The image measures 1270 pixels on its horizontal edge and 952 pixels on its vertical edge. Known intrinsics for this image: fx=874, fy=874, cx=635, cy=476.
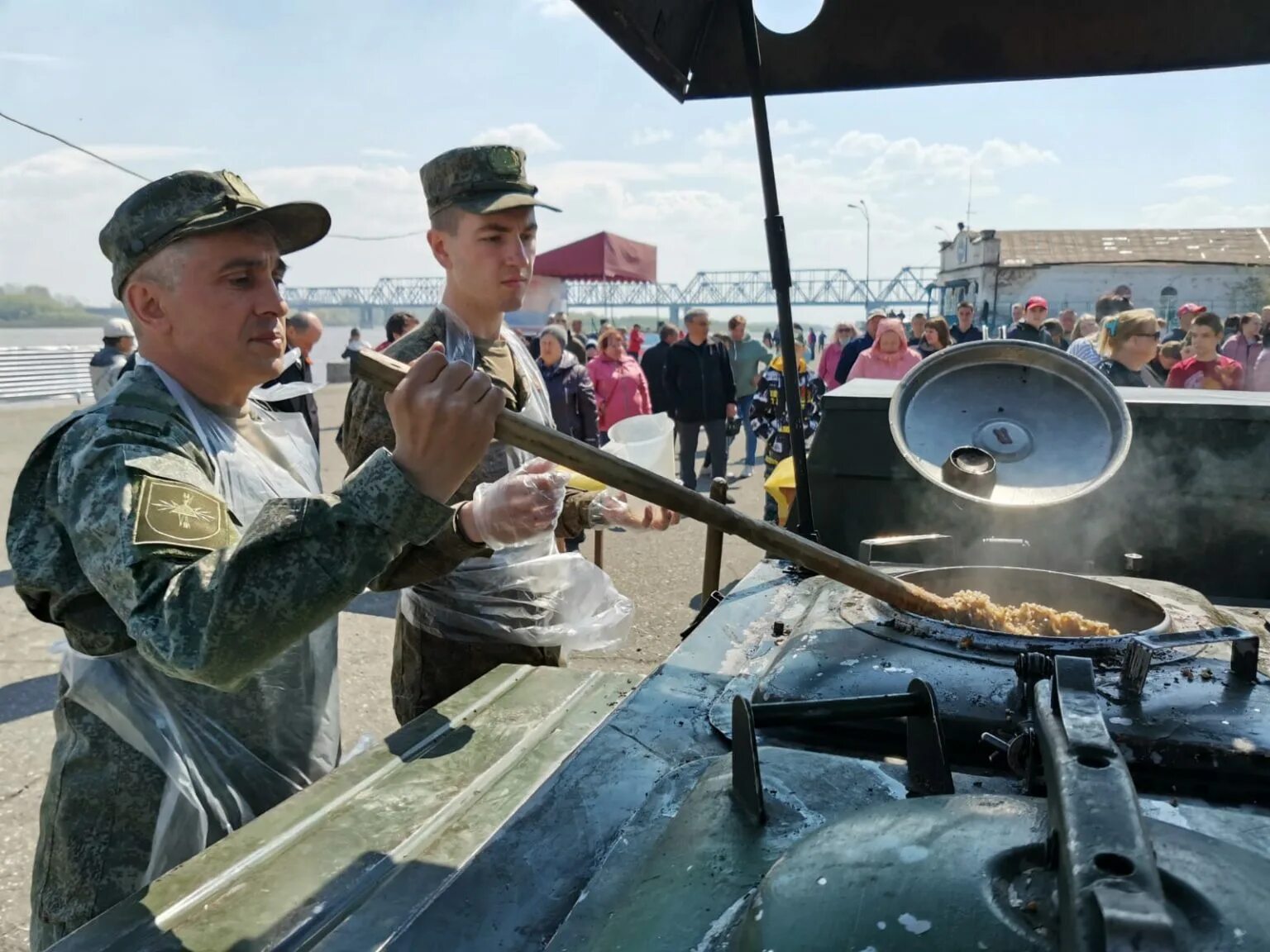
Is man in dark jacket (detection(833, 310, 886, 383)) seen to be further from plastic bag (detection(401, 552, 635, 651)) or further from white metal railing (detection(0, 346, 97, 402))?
white metal railing (detection(0, 346, 97, 402))

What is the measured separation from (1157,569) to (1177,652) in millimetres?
1311

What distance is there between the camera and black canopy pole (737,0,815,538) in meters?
2.44

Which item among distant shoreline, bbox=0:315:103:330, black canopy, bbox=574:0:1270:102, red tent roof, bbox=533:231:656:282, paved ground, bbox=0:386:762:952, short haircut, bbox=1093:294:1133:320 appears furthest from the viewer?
distant shoreline, bbox=0:315:103:330

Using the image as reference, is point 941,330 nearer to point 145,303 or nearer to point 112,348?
point 112,348

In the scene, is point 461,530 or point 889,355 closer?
point 461,530

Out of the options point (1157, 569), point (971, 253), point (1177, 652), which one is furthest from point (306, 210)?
point (971, 253)

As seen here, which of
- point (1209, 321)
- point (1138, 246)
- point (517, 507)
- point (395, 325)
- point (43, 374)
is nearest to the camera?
point (517, 507)

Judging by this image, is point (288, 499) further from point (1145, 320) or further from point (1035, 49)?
point (1145, 320)

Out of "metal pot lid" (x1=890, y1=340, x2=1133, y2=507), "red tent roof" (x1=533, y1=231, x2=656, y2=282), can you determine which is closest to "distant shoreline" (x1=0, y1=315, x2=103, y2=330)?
"red tent roof" (x1=533, y1=231, x2=656, y2=282)

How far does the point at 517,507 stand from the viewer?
197 centimetres

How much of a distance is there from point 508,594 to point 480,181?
116cm

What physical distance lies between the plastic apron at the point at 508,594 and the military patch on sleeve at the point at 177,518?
1.09 m

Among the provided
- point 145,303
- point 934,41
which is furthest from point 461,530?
point 934,41

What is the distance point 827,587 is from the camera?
6.95 ft
